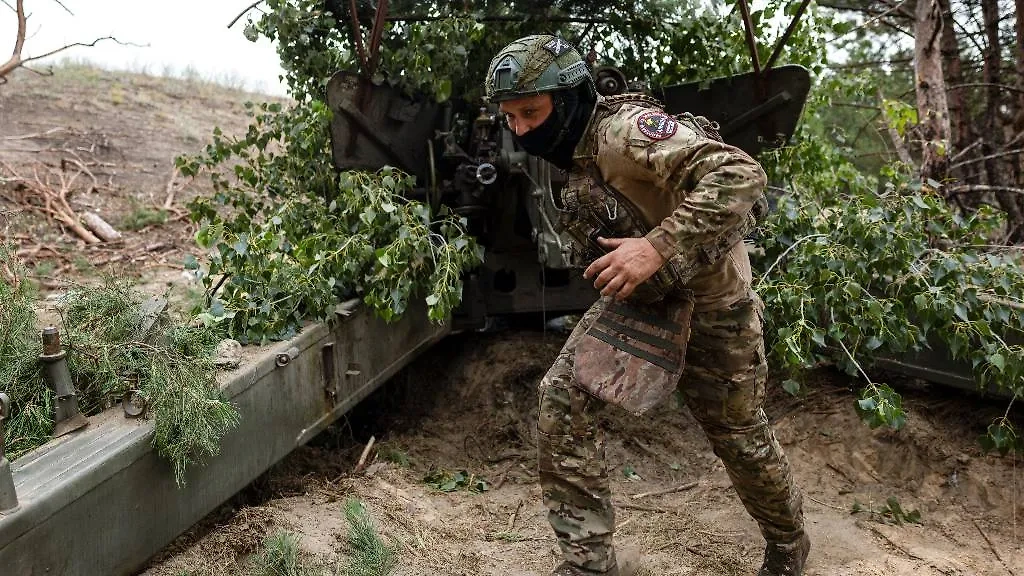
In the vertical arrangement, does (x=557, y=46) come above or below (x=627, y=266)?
above

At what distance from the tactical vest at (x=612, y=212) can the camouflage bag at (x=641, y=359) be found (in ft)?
0.20

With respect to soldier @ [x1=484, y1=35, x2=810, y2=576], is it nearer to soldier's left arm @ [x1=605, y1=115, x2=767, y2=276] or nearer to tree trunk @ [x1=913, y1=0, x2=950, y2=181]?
soldier's left arm @ [x1=605, y1=115, x2=767, y2=276]

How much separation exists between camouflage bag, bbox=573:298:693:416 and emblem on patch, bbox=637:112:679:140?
526 millimetres

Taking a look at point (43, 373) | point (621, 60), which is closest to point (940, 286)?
point (621, 60)

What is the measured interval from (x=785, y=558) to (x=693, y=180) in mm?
1411

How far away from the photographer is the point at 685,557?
3.68m

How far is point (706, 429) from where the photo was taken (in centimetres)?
329

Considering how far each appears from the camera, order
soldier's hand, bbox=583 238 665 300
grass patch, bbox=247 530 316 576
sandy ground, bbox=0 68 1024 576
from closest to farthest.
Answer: soldier's hand, bbox=583 238 665 300 < grass patch, bbox=247 530 316 576 < sandy ground, bbox=0 68 1024 576

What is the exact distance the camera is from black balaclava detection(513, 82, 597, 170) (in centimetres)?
296

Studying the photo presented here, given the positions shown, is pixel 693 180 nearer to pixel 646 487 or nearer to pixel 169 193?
pixel 646 487

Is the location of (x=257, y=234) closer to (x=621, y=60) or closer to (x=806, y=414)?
(x=621, y=60)

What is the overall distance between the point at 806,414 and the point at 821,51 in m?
2.27

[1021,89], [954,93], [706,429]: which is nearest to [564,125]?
[706,429]

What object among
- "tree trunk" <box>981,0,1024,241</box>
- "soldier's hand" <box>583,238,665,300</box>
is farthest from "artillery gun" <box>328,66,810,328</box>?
"tree trunk" <box>981,0,1024,241</box>
